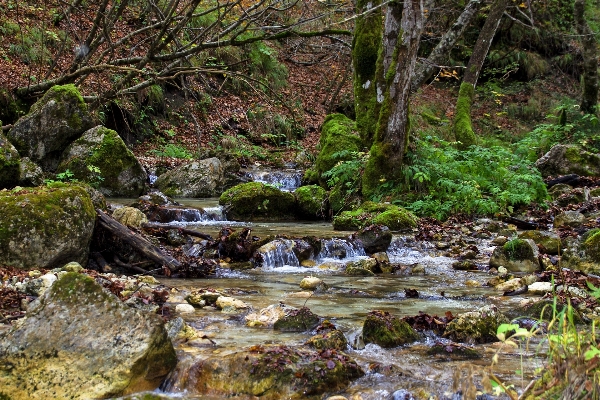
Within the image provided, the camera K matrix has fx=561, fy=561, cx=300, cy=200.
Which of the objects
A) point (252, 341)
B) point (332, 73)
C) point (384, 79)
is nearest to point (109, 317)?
point (252, 341)

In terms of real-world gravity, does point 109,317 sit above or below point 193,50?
below

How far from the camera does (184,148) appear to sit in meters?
15.6

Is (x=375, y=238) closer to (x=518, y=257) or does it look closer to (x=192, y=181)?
(x=518, y=257)

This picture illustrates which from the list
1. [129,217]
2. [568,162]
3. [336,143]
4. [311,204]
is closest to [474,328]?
[129,217]

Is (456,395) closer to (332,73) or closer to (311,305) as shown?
(311,305)

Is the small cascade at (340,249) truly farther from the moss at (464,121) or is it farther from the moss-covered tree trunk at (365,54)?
the moss at (464,121)

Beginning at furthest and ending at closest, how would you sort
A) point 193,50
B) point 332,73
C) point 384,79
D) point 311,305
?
point 332,73, point 384,79, point 193,50, point 311,305

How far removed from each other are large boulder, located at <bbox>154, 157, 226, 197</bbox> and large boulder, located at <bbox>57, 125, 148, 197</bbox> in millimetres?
690

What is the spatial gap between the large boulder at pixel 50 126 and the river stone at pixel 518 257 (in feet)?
27.4

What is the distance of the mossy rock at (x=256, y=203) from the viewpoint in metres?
10.1

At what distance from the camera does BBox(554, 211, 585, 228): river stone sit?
8.46 m

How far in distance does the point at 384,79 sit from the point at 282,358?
8.30 m

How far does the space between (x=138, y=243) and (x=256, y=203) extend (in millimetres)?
4291

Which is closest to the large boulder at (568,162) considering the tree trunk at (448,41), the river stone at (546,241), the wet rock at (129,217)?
the tree trunk at (448,41)
